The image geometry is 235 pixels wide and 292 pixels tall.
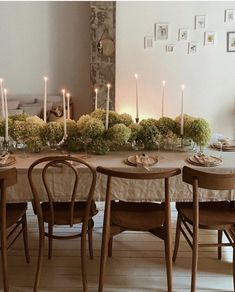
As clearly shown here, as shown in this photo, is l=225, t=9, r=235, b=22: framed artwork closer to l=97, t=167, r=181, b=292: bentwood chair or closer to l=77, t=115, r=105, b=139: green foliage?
l=77, t=115, r=105, b=139: green foliage

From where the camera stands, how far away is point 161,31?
16.8 feet

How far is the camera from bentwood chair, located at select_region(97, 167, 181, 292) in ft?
6.40

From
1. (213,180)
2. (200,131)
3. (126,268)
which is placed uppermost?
(200,131)

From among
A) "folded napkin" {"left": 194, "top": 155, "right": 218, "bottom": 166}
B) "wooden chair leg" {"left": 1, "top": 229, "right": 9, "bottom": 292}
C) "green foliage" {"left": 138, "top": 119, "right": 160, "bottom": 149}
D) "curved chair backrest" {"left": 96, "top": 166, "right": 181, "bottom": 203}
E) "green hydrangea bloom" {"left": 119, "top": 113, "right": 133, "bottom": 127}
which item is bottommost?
"wooden chair leg" {"left": 1, "top": 229, "right": 9, "bottom": 292}

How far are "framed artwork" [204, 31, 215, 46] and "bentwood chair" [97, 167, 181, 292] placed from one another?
358 centimetres

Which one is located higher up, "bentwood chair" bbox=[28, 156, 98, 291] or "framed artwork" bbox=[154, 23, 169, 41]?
"framed artwork" bbox=[154, 23, 169, 41]

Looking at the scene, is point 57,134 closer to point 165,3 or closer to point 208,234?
point 208,234

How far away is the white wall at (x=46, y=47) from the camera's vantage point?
17.7 ft

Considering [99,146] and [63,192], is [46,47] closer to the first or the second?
[99,146]

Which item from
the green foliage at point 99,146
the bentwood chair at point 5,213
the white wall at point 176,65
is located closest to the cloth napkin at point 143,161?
the green foliage at point 99,146

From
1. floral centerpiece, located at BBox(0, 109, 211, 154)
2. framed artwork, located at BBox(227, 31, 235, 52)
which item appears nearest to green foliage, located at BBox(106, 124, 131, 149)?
floral centerpiece, located at BBox(0, 109, 211, 154)

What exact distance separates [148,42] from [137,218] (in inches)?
142

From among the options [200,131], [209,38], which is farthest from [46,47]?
[200,131]

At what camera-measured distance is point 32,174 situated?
2.11m
